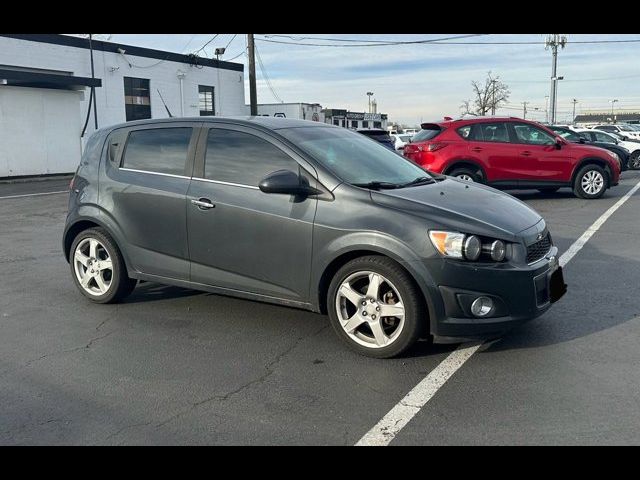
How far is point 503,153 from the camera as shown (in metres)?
12.4

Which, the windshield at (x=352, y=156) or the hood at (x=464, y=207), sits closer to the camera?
the hood at (x=464, y=207)

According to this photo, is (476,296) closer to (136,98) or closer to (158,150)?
(158,150)

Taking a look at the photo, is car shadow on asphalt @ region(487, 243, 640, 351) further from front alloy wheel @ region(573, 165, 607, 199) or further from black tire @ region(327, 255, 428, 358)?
front alloy wheel @ region(573, 165, 607, 199)

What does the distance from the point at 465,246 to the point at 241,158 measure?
1989 millimetres

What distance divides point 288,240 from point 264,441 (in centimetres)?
174

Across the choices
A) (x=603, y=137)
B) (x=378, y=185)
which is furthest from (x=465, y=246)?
(x=603, y=137)

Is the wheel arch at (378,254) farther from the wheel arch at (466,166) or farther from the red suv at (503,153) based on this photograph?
the wheel arch at (466,166)

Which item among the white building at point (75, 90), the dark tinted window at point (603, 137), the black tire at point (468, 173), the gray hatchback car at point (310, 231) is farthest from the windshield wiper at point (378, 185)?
the dark tinted window at point (603, 137)

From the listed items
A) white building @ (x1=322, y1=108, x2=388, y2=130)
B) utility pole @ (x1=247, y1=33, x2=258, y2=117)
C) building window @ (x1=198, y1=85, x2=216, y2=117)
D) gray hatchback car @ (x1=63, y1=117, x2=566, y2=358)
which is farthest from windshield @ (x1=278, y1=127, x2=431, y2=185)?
white building @ (x1=322, y1=108, x2=388, y2=130)

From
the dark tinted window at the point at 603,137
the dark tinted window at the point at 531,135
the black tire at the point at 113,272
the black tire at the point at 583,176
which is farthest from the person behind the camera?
the dark tinted window at the point at 603,137

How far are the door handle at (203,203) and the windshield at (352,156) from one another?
814 millimetres

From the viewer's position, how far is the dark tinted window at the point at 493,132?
12.5 m

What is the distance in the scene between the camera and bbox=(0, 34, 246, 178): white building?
70.8ft
